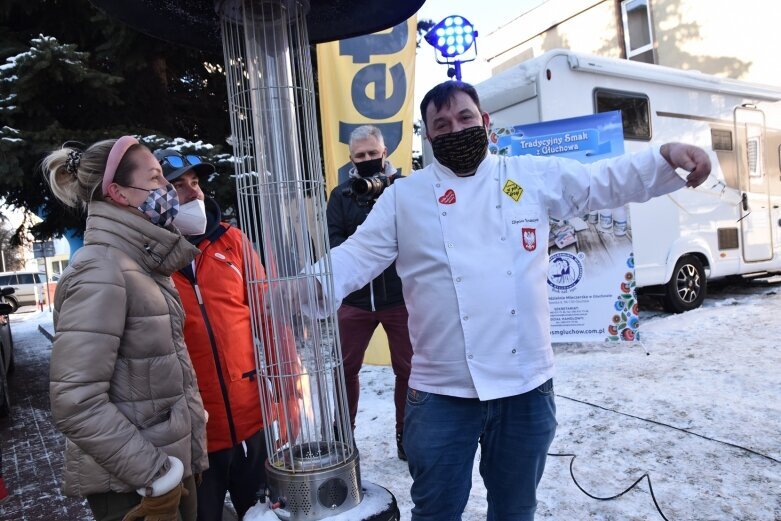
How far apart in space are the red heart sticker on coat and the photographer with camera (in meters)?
1.33

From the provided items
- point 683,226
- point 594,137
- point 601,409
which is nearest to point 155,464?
point 601,409

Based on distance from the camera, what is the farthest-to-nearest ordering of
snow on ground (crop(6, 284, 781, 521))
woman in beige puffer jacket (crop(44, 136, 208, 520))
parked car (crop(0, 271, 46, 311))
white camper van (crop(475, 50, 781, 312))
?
parked car (crop(0, 271, 46, 311)) < white camper van (crop(475, 50, 781, 312)) < snow on ground (crop(6, 284, 781, 521)) < woman in beige puffer jacket (crop(44, 136, 208, 520))

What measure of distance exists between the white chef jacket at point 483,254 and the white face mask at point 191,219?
620 millimetres

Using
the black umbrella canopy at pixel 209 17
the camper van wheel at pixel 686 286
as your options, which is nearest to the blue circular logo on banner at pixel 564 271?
the camper van wheel at pixel 686 286

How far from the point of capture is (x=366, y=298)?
3.32 m

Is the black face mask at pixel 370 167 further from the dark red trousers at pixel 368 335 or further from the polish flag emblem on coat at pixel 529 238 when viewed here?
the polish flag emblem on coat at pixel 529 238

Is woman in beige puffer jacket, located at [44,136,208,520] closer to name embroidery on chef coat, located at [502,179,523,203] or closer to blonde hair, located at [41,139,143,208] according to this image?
blonde hair, located at [41,139,143,208]

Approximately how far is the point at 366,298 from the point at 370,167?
76 centimetres

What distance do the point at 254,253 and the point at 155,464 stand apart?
68cm

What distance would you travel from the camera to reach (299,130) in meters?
1.83

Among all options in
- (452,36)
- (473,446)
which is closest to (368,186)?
(473,446)

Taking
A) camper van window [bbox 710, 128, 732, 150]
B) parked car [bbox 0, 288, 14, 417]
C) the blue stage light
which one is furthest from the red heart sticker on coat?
camper van window [bbox 710, 128, 732, 150]

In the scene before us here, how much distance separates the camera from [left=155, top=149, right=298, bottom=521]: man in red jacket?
2180 millimetres

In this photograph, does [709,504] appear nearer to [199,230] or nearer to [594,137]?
[199,230]
